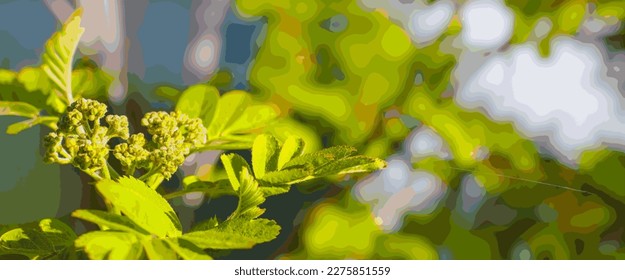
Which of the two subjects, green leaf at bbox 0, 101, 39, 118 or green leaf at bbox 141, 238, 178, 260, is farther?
green leaf at bbox 0, 101, 39, 118

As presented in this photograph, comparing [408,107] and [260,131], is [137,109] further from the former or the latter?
[408,107]

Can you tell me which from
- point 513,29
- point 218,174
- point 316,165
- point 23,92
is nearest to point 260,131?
point 218,174

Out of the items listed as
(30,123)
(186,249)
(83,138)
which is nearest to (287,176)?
(186,249)

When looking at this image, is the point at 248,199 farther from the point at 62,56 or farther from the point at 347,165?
the point at 62,56

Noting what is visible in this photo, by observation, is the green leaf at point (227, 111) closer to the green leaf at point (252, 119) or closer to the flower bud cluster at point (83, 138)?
the green leaf at point (252, 119)

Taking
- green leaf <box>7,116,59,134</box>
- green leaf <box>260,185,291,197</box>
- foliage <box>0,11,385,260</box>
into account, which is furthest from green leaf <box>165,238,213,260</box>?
green leaf <box>7,116,59,134</box>

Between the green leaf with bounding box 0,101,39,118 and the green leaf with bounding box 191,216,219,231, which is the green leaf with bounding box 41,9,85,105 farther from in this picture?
the green leaf with bounding box 191,216,219,231
